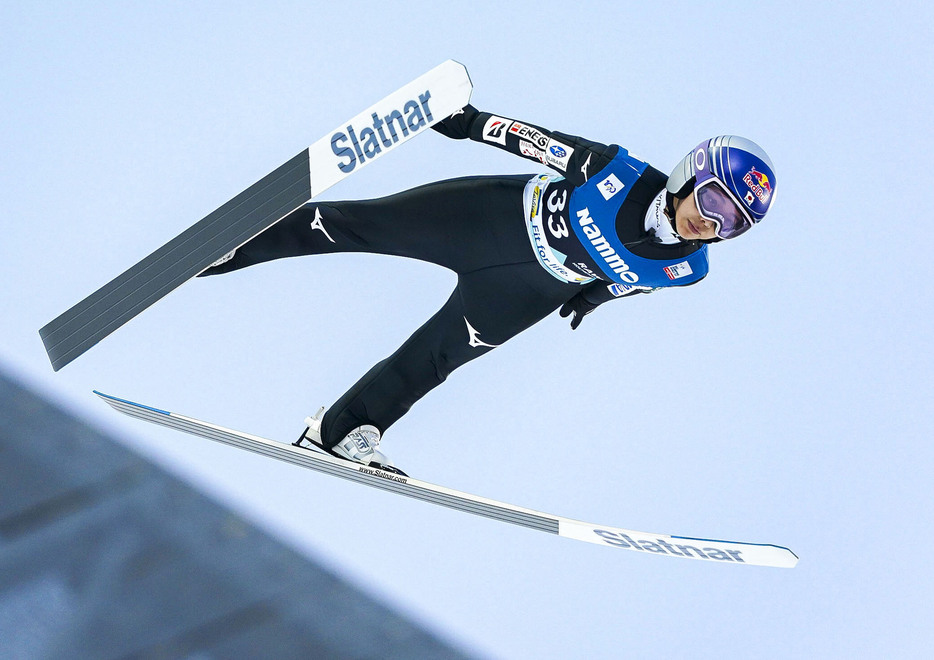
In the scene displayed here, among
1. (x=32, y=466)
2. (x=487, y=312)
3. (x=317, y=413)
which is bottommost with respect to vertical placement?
(x=32, y=466)

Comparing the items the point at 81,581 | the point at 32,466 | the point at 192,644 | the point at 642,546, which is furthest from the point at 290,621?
the point at 642,546

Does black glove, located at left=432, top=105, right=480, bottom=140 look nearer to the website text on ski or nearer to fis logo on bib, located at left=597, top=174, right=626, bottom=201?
the website text on ski

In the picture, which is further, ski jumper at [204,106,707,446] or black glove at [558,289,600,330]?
black glove at [558,289,600,330]

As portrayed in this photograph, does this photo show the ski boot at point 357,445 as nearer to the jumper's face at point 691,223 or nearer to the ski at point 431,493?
the ski at point 431,493

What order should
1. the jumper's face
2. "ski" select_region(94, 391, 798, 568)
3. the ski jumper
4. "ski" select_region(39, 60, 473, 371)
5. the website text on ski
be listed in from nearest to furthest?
"ski" select_region(39, 60, 473, 371) → the website text on ski → the jumper's face → the ski jumper → "ski" select_region(94, 391, 798, 568)

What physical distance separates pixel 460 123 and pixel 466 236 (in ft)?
1.49

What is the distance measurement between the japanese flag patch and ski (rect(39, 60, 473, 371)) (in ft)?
2.91

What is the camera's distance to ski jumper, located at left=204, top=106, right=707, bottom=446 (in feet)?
9.41

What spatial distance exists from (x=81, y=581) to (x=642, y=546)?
2051 mm

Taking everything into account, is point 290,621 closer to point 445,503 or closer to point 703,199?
point 445,503

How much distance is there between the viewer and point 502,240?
10.2 feet

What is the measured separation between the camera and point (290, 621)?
12.4 ft

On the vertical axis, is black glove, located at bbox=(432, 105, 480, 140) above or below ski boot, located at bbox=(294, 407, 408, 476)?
above

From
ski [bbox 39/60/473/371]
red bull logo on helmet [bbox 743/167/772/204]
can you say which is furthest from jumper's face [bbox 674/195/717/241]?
ski [bbox 39/60/473/371]
